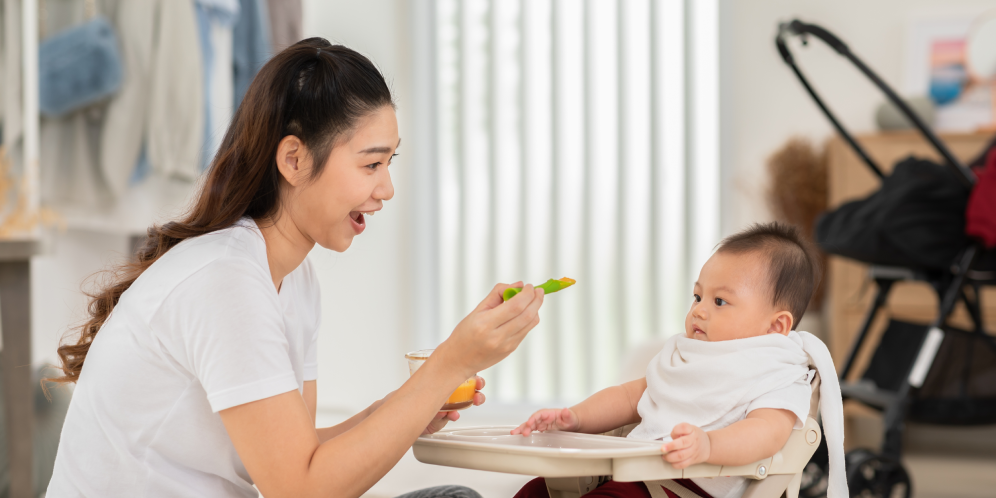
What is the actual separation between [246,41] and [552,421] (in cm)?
250

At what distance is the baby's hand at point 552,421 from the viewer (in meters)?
1.25

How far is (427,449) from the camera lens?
1127mm

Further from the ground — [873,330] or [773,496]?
[773,496]

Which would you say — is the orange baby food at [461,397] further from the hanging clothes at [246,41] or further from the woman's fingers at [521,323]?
the hanging clothes at [246,41]

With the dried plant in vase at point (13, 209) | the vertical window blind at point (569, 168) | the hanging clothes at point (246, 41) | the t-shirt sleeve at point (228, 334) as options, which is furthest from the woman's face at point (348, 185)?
the vertical window blind at point (569, 168)

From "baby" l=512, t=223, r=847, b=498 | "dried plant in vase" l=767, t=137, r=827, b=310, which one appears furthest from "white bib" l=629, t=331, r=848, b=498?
"dried plant in vase" l=767, t=137, r=827, b=310

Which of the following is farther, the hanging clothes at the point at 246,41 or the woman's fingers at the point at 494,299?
the hanging clothes at the point at 246,41

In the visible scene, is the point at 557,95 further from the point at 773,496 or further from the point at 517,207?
the point at 773,496

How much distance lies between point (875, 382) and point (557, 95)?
7.30 ft

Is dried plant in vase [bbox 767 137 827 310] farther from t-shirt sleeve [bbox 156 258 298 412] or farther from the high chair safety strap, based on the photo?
t-shirt sleeve [bbox 156 258 298 412]

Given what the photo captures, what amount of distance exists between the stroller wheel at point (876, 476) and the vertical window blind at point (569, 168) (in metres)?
1.92

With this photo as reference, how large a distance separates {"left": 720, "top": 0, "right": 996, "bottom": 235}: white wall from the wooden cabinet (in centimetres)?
37

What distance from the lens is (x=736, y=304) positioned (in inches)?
51.2

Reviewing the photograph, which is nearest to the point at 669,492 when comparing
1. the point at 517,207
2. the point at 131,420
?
the point at 131,420
